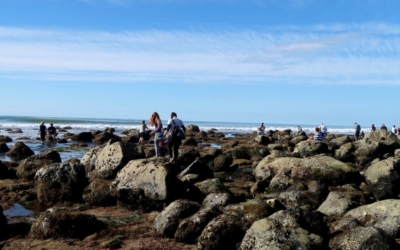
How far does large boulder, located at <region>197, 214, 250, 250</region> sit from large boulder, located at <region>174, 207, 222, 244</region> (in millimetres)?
419

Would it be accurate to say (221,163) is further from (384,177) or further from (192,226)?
(192,226)

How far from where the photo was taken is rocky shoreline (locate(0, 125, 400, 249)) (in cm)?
898

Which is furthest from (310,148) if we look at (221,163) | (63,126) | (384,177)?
(63,126)

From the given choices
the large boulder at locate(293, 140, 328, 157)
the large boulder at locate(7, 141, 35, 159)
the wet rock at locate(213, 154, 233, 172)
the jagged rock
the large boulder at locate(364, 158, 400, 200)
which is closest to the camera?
the jagged rock

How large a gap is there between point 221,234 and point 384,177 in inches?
409

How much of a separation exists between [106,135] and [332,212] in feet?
119

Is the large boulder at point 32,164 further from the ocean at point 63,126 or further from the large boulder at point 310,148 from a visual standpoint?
the large boulder at point 310,148

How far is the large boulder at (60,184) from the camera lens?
45.7ft

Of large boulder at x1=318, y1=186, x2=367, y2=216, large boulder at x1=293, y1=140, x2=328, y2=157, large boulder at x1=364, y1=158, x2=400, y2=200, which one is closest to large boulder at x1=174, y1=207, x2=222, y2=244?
large boulder at x1=318, y1=186, x2=367, y2=216

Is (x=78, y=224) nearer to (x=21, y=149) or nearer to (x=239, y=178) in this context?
(x=239, y=178)

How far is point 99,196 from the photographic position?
44.7 ft

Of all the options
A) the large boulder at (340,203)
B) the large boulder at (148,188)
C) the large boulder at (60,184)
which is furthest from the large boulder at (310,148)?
the large boulder at (60,184)

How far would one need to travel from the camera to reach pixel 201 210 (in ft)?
33.3

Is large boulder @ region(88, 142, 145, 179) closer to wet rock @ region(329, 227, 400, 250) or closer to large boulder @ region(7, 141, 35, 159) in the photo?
wet rock @ region(329, 227, 400, 250)
